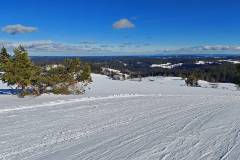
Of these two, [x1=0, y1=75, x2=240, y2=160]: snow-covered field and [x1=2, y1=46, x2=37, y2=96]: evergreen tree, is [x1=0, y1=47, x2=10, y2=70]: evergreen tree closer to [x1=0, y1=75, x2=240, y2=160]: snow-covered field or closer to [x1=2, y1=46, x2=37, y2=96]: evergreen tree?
[x1=2, y1=46, x2=37, y2=96]: evergreen tree

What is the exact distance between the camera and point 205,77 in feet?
495

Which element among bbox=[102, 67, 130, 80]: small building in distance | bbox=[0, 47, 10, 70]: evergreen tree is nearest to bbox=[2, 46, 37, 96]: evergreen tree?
bbox=[0, 47, 10, 70]: evergreen tree

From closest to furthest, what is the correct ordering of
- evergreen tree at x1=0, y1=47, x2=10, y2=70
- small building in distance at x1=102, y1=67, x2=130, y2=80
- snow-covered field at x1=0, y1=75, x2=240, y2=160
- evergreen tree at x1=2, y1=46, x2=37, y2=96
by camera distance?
snow-covered field at x1=0, y1=75, x2=240, y2=160
evergreen tree at x1=2, y1=46, x2=37, y2=96
evergreen tree at x1=0, y1=47, x2=10, y2=70
small building in distance at x1=102, y1=67, x2=130, y2=80

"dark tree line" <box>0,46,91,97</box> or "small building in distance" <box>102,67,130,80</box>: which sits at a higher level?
"dark tree line" <box>0,46,91,97</box>

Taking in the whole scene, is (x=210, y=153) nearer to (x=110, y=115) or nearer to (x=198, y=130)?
(x=198, y=130)

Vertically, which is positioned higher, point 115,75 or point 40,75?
point 40,75

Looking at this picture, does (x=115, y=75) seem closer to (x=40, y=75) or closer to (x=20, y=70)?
(x=40, y=75)

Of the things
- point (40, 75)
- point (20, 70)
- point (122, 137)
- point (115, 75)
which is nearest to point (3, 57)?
point (20, 70)

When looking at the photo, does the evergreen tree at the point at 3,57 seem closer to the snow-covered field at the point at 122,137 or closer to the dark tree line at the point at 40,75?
the dark tree line at the point at 40,75

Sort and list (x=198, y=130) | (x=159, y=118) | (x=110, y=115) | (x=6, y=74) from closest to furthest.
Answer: (x=198, y=130) → (x=159, y=118) → (x=110, y=115) → (x=6, y=74)

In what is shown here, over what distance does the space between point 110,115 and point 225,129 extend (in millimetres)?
7150

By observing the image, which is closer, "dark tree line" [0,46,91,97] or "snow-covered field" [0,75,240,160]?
"snow-covered field" [0,75,240,160]

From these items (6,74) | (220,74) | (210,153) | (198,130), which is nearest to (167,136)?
(198,130)

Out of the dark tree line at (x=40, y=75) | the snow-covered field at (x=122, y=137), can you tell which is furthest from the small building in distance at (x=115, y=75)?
the snow-covered field at (x=122, y=137)
